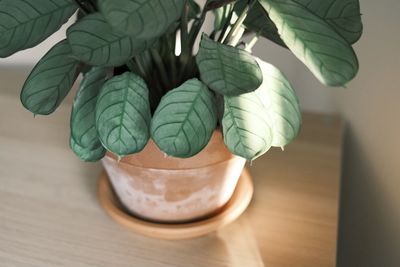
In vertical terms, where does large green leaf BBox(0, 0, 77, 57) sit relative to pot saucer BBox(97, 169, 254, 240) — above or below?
above

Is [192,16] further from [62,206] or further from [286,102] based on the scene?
[62,206]

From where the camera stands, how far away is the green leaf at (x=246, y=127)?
46 cm

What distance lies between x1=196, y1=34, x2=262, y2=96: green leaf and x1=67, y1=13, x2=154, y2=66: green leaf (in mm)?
53

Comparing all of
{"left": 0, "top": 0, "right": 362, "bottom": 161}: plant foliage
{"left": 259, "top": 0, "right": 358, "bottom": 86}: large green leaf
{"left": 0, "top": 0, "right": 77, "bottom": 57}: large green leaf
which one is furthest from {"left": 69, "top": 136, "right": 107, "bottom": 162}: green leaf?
{"left": 259, "top": 0, "right": 358, "bottom": 86}: large green leaf

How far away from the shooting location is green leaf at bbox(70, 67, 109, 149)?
51cm

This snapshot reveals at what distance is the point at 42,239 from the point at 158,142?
244 mm

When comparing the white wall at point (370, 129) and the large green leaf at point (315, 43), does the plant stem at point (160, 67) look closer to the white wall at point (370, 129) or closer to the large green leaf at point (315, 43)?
the large green leaf at point (315, 43)

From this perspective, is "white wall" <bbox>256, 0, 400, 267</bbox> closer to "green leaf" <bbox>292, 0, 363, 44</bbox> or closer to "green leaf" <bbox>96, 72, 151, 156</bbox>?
"green leaf" <bbox>292, 0, 363, 44</bbox>

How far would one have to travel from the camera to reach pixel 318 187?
0.70 meters

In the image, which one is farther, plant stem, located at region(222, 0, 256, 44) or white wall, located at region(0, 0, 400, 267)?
white wall, located at region(0, 0, 400, 267)

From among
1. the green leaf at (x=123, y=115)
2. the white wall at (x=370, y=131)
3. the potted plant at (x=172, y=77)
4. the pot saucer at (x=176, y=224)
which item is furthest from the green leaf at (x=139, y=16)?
the white wall at (x=370, y=131)

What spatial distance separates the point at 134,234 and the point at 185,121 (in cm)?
22

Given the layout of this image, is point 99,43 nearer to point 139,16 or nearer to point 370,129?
point 139,16

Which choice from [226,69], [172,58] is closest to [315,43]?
[226,69]
